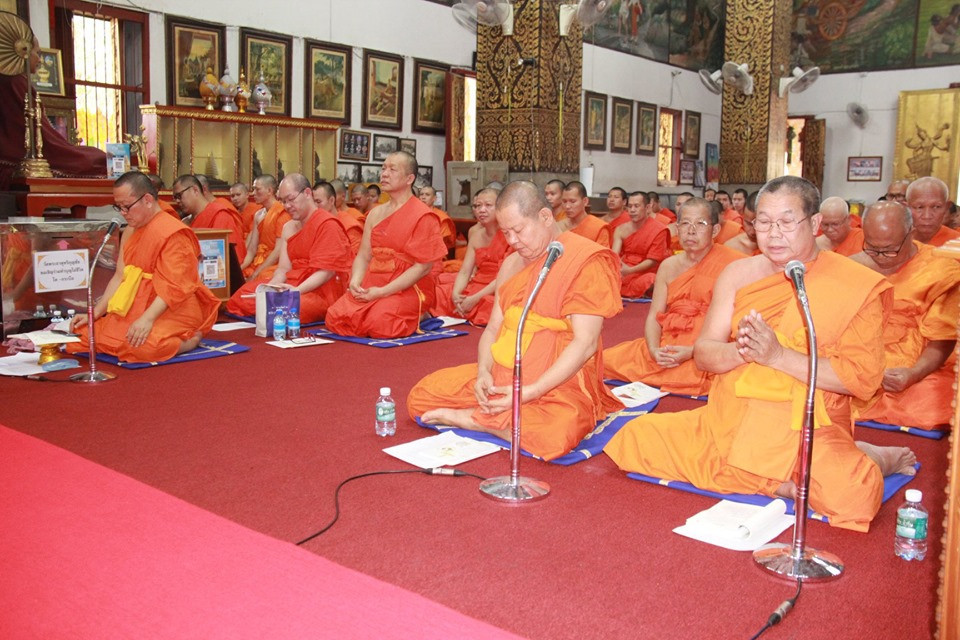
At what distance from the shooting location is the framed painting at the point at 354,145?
13219 mm

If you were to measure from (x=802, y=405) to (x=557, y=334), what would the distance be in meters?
1.23

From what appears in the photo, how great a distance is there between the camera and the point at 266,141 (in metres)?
12.0

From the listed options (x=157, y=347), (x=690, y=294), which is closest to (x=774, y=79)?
(x=690, y=294)

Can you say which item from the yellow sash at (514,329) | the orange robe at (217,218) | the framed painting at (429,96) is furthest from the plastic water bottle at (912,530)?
the framed painting at (429,96)

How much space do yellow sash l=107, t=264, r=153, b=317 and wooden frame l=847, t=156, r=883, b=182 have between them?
18815mm

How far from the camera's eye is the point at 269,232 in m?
8.98

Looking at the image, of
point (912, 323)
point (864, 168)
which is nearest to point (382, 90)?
point (912, 323)

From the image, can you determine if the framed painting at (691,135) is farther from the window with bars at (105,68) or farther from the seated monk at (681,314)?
the seated monk at (681,314)

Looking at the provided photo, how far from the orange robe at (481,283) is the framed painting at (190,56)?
4840mm

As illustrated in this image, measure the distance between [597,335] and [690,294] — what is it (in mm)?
1868

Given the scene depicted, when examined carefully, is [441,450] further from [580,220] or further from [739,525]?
[580,220]

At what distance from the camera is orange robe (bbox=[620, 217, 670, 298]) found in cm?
985

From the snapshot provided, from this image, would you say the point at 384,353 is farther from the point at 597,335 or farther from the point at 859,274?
the point at 859,274

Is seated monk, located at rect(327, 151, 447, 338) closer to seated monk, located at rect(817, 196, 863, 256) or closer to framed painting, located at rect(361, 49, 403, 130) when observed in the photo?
seated monk, located at rect(817, 196, 863, 256)
